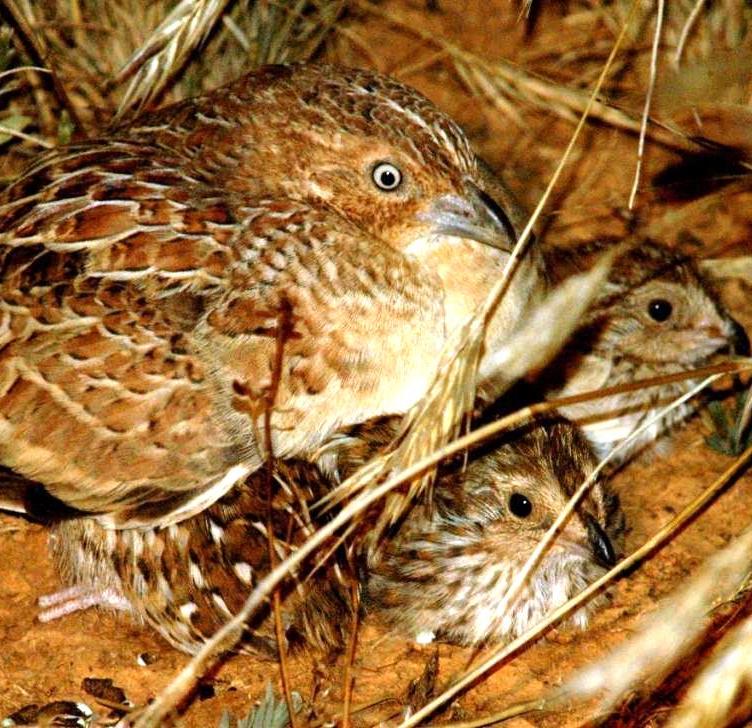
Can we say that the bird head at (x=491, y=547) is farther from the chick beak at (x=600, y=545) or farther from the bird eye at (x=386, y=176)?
the bird eye at (x=386, y=176)

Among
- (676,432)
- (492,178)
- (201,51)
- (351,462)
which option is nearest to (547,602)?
(351,462)

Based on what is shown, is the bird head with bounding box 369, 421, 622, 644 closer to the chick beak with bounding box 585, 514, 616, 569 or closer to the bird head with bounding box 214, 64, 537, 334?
the chick beak with bounding box 585, 514, 616, 569

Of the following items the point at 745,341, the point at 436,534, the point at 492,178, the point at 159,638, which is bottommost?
the point at 159,638

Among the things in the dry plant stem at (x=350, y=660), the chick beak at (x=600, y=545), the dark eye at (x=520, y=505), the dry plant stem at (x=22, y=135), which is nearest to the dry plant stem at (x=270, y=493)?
the dry plant stem at (x=350, y=660)

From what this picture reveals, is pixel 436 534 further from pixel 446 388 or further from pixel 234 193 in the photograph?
pixel 234 193

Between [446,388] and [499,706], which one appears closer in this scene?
[446,388]

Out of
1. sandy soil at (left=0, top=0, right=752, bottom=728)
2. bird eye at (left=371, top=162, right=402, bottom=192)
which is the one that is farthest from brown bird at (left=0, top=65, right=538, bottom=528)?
sandy soil at (left=0, top=0, right=752, bottom=728)

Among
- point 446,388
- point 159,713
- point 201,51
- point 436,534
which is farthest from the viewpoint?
point 201,51
